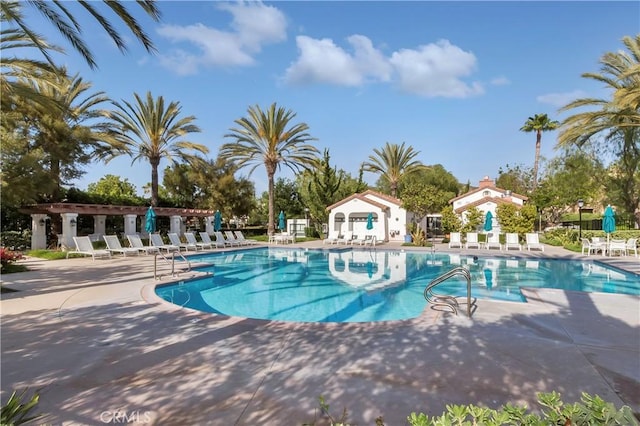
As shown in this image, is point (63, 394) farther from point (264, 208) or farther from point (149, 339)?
point (264, 208)

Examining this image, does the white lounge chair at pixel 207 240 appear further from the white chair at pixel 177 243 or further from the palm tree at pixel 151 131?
Answer: the palm tree at pixel 151 131

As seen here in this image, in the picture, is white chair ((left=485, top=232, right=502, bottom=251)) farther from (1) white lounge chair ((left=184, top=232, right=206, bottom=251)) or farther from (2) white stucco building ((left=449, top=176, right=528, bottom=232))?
(1) white lounge chair ((left=184, top=232, right=206, bottom=251))

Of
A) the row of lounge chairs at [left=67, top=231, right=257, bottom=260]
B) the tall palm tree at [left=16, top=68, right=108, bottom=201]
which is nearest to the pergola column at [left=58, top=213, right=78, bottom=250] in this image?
the row of lounge chairs at [left=67, top=231, right=257, bottom=260]

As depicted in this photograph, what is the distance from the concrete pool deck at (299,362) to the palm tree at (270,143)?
22220mm

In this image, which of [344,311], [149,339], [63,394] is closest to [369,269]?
[344,311]

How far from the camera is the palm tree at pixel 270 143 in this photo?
27.9m

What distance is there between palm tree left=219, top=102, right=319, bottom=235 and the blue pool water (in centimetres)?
→ 1096

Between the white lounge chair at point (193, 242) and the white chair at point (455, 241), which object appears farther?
the white chair at point (455, 241)

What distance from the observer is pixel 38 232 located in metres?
20.2

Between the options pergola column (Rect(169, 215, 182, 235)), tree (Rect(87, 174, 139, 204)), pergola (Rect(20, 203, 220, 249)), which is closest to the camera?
pergola (Rect(20, 203, 220, 249))

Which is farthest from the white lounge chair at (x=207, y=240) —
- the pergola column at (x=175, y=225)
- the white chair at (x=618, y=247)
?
the white chair at (x=618, y=247)

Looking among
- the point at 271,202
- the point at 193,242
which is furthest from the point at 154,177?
the point at 271,202

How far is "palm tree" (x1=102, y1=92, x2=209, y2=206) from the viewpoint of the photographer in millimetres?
23422

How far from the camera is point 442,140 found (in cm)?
3744
